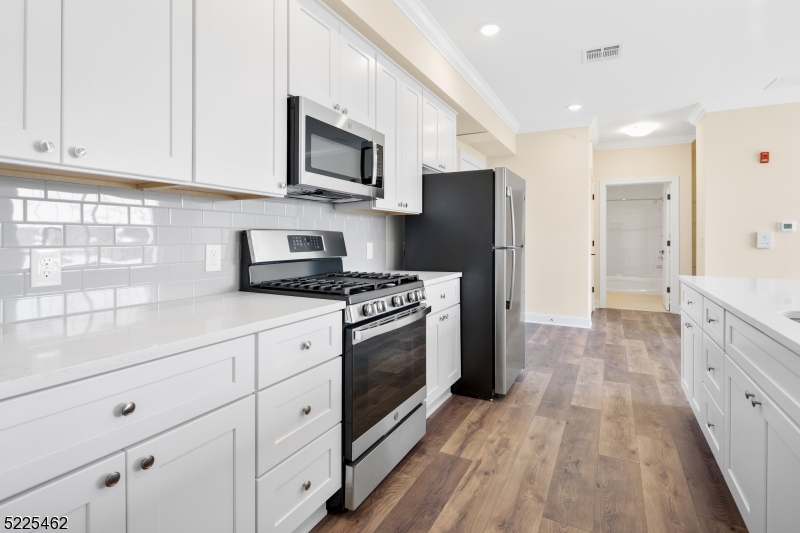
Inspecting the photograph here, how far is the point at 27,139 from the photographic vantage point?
1047mm

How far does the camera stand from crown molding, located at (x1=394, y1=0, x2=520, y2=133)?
2.68 metres

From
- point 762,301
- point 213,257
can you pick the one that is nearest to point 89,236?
point 213,257

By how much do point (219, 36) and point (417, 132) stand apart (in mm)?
1698

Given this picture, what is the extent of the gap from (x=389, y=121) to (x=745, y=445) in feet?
7.79

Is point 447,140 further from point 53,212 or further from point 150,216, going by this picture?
point 53,212

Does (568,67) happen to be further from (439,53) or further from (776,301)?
(776,301)

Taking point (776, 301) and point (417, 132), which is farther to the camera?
point (417, 132)

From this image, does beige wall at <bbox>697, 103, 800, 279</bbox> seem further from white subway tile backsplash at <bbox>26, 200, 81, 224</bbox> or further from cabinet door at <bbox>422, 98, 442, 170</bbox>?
white subway tile backsplash at <bbox>26, 200, 81, 224</bbox>

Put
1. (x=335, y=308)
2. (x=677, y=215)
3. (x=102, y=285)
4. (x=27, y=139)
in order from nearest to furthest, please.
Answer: (x=27, y=139) → (x=102, y=285) → (x=335, y=308) → (x=677, y=215)

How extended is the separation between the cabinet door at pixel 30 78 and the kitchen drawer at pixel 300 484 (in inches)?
45.1

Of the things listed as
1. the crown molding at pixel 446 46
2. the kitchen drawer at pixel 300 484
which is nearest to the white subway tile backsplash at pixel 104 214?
the kitchen drawer at pixel 300 484

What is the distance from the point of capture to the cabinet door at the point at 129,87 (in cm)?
114

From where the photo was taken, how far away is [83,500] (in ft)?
2.87

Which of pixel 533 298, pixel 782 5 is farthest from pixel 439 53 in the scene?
pixel 533 298
